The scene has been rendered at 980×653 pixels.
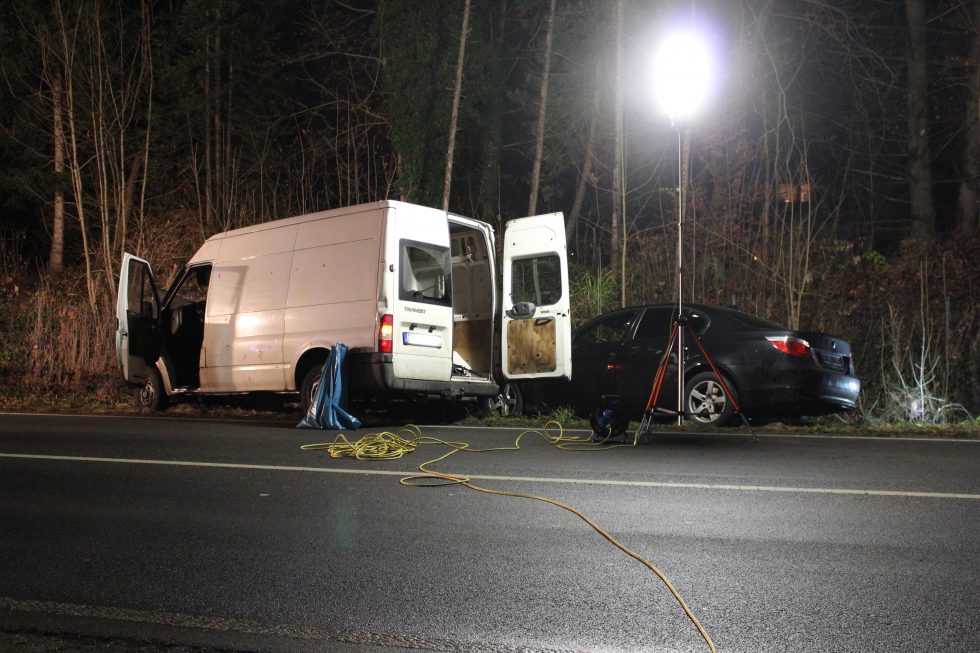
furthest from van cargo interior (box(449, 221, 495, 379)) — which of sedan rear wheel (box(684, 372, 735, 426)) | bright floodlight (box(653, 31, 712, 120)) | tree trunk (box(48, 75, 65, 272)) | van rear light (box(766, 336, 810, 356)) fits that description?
tree trunk (box(48, 75, 65, 272))

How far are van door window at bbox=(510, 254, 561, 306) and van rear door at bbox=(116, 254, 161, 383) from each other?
5340mm

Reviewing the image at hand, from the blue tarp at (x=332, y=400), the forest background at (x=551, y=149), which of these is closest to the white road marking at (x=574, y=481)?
the blue tarp at (x=332, y=400)

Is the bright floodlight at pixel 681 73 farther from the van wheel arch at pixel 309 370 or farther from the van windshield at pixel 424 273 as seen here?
the van wheel arch at pixel 309 370

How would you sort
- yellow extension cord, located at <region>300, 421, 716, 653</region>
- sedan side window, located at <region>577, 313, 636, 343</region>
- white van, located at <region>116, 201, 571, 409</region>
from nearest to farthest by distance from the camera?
yellow extension cord, located at <region>300, 421, 716, 653</region>
white van, located at <region>116, 201, 571, 409</region>
sedan side window, located at <region>577, 313, 636, 343</region>

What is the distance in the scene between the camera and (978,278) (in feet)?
53.4

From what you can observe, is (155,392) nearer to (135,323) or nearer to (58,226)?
(135,323)

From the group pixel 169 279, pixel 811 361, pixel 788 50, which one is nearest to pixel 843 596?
pixel 811 361

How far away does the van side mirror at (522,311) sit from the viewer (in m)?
11.9

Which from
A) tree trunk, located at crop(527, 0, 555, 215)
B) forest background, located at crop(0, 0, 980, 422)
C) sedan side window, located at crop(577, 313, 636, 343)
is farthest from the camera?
tree trunk, located at crop(527, 0, 555, 215)

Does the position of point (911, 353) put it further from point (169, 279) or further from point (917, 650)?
point (169, 279)

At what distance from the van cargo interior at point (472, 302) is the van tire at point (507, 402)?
354mm

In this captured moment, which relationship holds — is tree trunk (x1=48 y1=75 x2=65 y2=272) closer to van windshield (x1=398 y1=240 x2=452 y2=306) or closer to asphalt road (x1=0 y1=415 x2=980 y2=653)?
van windshield (x1=398 y1=240 x2=452 y2=306)

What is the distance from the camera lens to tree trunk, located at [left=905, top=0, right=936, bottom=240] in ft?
82.1

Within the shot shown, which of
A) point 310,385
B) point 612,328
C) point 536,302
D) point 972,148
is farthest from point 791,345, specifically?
point 972,148
